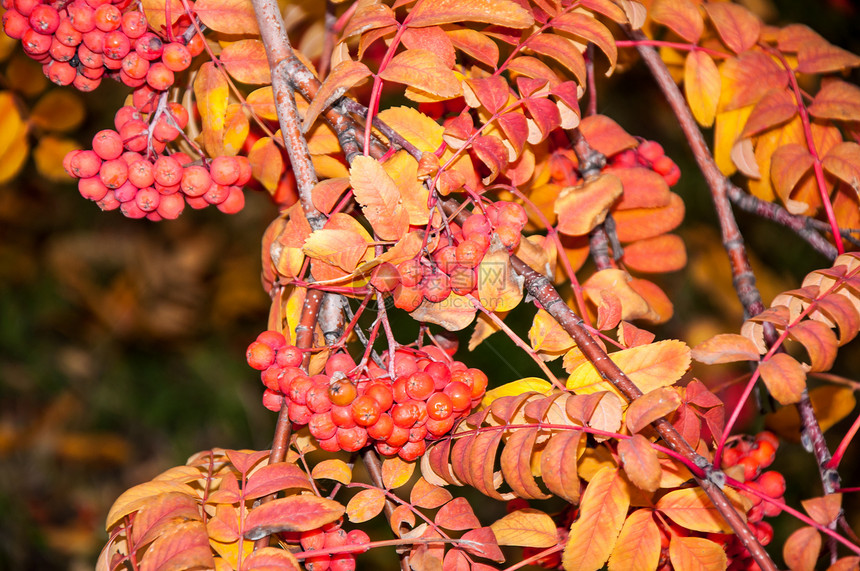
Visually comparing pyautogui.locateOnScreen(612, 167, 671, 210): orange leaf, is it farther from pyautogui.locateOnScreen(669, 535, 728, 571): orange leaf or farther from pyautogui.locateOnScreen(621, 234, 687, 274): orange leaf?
pyautogui.locateOnScreen(669, 535, 728, 571): orange leaf

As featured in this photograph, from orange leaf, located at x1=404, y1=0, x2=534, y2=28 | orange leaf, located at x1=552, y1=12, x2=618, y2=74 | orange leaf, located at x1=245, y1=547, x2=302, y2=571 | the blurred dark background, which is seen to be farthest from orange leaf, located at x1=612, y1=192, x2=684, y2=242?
the blurred dark background

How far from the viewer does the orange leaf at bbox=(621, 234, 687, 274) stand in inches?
42.6

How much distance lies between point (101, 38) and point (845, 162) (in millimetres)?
902

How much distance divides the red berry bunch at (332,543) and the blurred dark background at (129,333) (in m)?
1.83

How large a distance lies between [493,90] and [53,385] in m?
2.40

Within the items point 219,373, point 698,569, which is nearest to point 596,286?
point 698,569

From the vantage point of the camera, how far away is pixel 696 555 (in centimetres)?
78

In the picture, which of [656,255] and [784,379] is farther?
[656,255]

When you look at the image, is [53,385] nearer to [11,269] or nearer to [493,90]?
[11,269]

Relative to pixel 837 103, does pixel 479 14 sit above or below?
above

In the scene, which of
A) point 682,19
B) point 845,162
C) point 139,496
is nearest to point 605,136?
point 682,19

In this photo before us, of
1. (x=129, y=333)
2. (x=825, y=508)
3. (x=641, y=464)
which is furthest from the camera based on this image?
(x=129, y=333)

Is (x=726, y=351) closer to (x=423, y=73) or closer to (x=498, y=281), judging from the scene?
(x=498, y=281)

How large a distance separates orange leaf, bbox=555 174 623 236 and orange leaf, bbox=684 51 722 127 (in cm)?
21
